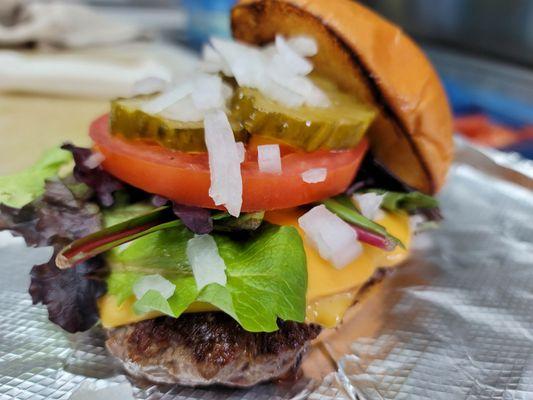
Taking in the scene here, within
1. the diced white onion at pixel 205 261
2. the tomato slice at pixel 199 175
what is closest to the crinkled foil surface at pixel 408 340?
the diced white onion at pixel 205 261

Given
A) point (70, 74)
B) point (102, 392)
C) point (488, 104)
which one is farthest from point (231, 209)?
point (488, 104)

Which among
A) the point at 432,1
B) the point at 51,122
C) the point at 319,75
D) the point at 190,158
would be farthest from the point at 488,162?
the point at 432,1

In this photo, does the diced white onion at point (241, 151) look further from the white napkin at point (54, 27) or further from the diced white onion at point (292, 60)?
the white napkin at point (54, 27)

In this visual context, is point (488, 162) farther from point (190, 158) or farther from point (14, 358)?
point (14, 358)

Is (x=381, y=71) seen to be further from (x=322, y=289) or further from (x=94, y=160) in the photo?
(x=94, y=160)

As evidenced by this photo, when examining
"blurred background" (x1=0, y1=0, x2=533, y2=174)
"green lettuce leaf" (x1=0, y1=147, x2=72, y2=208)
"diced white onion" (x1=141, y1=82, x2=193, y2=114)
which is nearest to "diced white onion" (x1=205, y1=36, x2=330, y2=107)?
"diced white onion" (x1=141, y1=82, x2=193, y2=114)

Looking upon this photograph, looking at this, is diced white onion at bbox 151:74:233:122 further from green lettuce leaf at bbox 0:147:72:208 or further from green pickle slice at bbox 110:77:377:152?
green lettuce leaf at bbox 0:147:72:208
